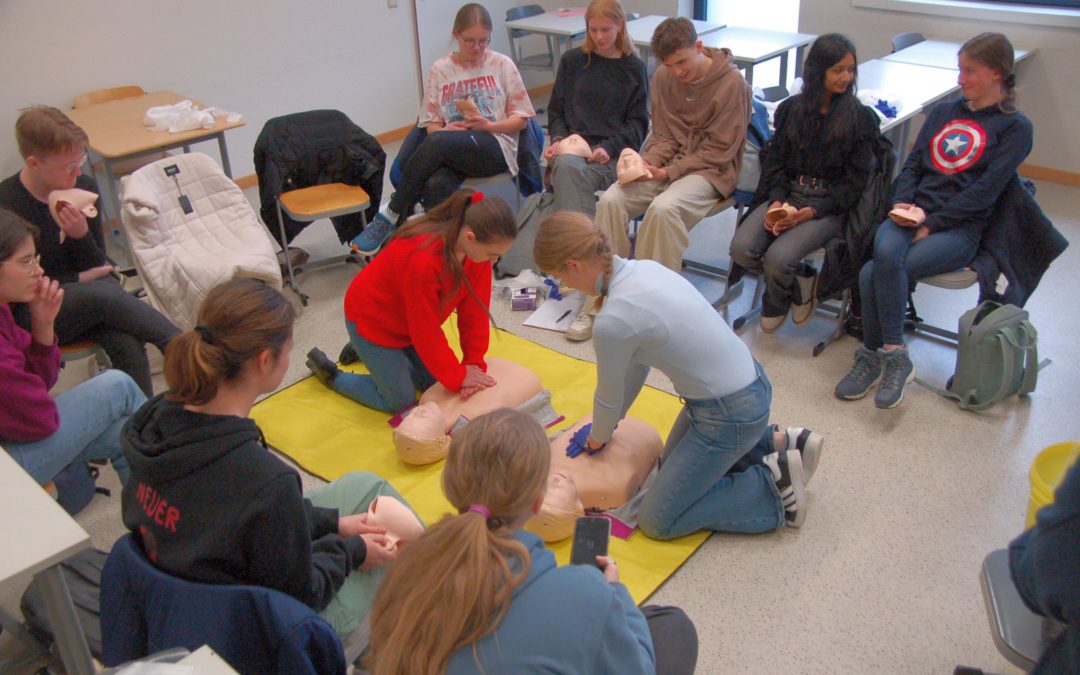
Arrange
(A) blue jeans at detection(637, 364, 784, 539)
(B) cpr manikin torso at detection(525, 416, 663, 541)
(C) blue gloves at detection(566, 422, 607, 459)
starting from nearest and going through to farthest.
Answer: (A) blue jeans at detection(637, 364, 784, 539), (B) cpr manikin torso at detection(525, 416, 663, 541), (C) blue gloves at detection(566, 422, 607, 459)

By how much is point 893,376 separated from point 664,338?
1.29m

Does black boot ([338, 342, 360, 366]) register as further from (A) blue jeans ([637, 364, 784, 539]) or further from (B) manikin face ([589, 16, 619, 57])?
(B) manikin face ([589, 16, 619, 57])

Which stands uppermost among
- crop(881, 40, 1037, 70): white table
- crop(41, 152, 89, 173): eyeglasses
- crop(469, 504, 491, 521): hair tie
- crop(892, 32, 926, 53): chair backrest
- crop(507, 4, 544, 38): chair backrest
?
crop(507, 4, 544, 38): chair backrest

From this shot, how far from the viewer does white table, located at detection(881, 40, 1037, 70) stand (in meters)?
4.50

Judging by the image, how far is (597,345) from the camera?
2.30m

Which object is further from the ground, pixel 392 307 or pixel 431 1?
pixel 431 1

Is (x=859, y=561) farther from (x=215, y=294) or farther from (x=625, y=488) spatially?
(x=215, y=294)

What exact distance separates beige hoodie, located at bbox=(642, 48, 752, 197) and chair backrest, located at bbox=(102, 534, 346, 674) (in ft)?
8.80

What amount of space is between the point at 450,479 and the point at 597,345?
941 millimetres

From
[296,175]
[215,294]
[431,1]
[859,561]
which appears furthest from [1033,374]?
[431,1]

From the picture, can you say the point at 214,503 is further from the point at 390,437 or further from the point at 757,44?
the point at 757,44

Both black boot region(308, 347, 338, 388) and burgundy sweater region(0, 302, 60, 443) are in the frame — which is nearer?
burgundy sweater region(0, 302, 60, 443)

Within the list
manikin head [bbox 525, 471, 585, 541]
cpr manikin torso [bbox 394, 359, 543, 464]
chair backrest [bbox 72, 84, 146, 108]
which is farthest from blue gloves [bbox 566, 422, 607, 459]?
chair backrest [bbox 72, 84, 146, 108]

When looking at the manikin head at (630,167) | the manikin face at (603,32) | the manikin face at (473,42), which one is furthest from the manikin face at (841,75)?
the manikin face at (473,42)
